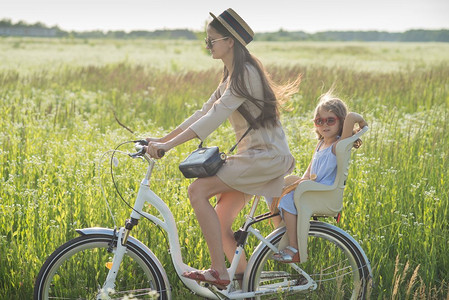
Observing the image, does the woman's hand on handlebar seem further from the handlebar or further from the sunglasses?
the sunglasses

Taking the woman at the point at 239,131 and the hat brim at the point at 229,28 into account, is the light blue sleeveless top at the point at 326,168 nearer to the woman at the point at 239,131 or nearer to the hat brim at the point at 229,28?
the woman at the point at 239,131

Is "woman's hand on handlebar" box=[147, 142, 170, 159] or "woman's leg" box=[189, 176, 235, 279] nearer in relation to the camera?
"woman's hand on handlebar" box=[147, 142, 170, 159]

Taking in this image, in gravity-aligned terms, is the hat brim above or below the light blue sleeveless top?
above

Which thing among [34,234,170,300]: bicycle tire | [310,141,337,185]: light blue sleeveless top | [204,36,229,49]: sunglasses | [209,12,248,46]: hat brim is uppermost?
[209,12,248,46]: hat brim

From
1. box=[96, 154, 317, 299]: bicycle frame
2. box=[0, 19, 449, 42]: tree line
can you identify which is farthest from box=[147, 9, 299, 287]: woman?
box=[0, 19, 449, 42]: tree line

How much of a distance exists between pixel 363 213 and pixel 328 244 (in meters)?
0.70

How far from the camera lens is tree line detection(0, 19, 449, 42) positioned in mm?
104750

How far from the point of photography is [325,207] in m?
3.71

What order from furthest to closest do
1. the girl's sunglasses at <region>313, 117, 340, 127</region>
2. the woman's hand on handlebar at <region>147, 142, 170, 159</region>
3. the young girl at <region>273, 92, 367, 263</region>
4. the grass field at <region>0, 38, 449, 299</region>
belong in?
the grass field at <region>0, 38, 449, 299</region> → the girl's sunglasses at <region>313, 117, 340, 127</region> → the young girl at <region>273, 92, 367, 263</region> → the woman's hand on handlebar at <region>147, 142, 170, 159</region>

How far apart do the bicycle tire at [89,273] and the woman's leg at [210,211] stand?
1.18ft

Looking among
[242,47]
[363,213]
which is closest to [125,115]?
[363,213]

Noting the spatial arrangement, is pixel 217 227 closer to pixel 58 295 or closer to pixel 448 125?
pixel 58 295

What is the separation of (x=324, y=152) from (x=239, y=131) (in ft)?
1.90

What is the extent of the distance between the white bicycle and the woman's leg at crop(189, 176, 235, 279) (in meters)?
0.17
